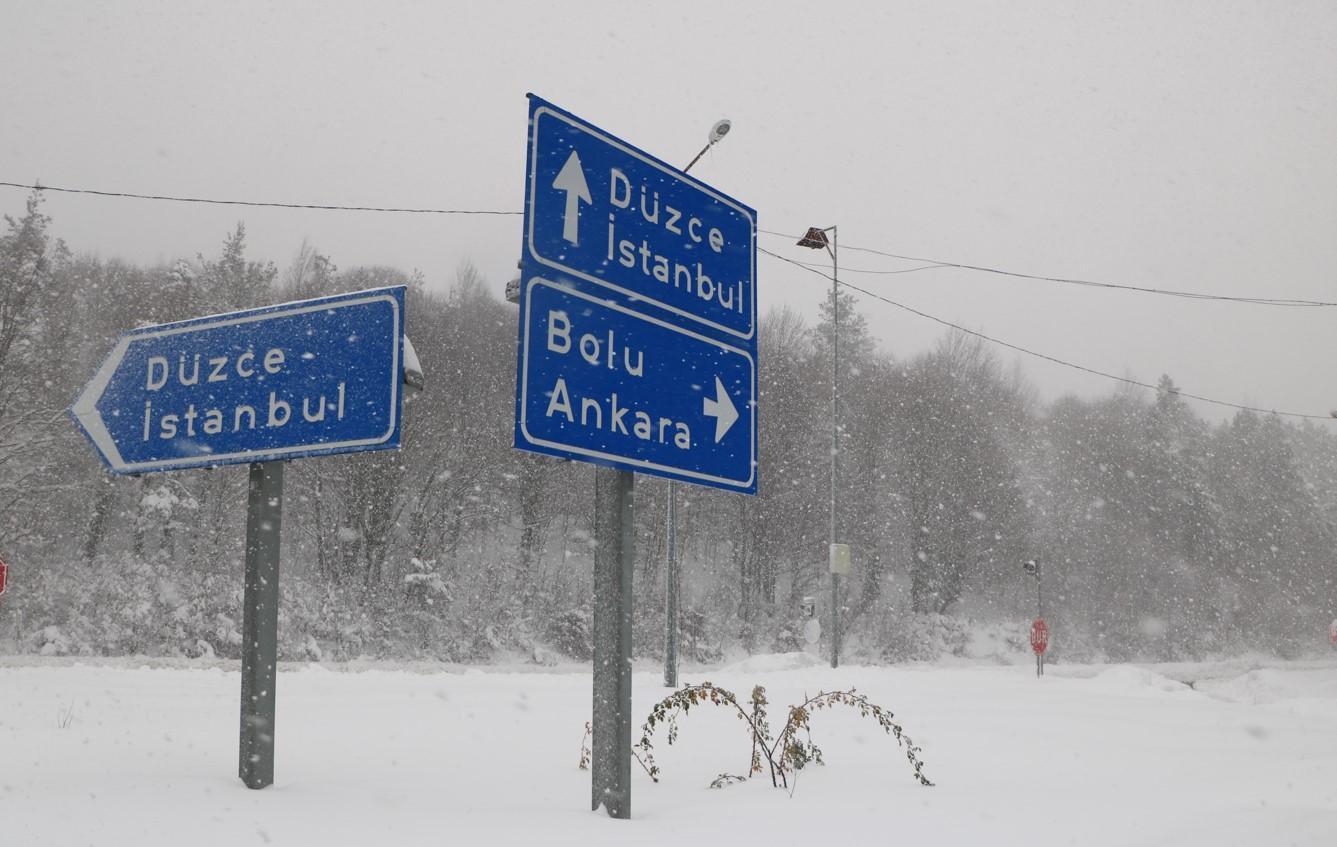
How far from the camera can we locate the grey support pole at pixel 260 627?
417cm

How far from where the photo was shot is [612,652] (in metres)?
4.26

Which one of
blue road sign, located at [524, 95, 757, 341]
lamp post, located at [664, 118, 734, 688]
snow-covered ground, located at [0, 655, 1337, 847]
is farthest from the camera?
lamp post, located at [664, 118, 734, 688]

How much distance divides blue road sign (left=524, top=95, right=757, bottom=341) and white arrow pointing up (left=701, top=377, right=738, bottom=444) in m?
0.35

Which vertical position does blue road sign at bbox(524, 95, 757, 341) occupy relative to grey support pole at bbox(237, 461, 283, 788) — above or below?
above

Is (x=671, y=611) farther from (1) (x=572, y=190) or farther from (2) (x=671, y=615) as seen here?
(1) (x=572, y=190)

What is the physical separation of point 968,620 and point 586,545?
17.4 metres

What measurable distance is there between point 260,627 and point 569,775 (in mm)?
2122

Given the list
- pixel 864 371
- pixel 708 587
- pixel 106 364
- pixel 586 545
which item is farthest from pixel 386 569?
pixel 106 364

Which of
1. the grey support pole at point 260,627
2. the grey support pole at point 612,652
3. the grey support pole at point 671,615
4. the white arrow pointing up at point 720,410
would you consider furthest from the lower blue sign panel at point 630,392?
the grey support pole at point 671,615

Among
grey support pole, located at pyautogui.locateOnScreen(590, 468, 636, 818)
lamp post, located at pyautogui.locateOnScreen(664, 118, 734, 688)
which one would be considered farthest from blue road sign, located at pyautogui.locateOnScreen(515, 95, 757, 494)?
lamp post, located at pyautogui.locateOnScreen(664, 118, 734, 688)

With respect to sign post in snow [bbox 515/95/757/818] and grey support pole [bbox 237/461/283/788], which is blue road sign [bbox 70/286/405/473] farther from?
sign post in snow [bbox 515/95/757/818]

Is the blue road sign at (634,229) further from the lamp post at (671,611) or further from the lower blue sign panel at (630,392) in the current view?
the lamp post at (671,611)

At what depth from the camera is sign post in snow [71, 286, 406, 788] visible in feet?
13.7

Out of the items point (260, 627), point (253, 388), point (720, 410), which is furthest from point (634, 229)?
point (260, 627)
